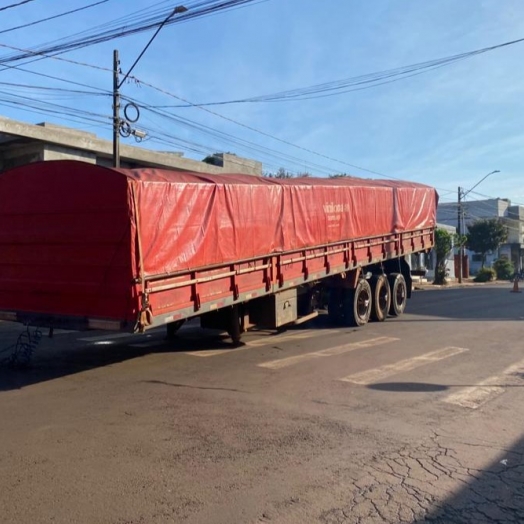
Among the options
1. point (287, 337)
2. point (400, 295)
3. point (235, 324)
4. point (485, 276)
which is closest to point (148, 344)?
point (235, 324)

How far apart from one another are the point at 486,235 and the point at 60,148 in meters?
45.2

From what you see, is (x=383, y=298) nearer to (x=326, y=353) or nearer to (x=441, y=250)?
(x=326, y=353)

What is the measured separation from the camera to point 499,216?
7206cm

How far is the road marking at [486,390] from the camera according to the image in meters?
7.45

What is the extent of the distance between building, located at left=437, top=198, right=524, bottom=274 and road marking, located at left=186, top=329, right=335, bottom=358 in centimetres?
6225

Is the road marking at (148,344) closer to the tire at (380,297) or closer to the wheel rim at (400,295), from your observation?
the tire at (380,297)

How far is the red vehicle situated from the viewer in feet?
26.9

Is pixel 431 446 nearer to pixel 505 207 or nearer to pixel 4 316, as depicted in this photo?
pixel 4 316

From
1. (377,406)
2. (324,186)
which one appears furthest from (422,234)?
(377,406)

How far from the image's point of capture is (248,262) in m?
10.5

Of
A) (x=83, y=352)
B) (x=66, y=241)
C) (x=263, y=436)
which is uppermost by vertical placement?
(x=66, y=241)

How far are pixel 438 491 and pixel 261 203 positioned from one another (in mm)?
7186

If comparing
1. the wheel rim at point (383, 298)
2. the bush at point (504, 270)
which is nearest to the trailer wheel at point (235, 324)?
the wheel rim at point (383, 298)

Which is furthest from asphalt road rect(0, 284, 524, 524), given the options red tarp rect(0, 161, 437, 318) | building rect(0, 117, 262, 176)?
building rect(0, 117, 262, 176)
